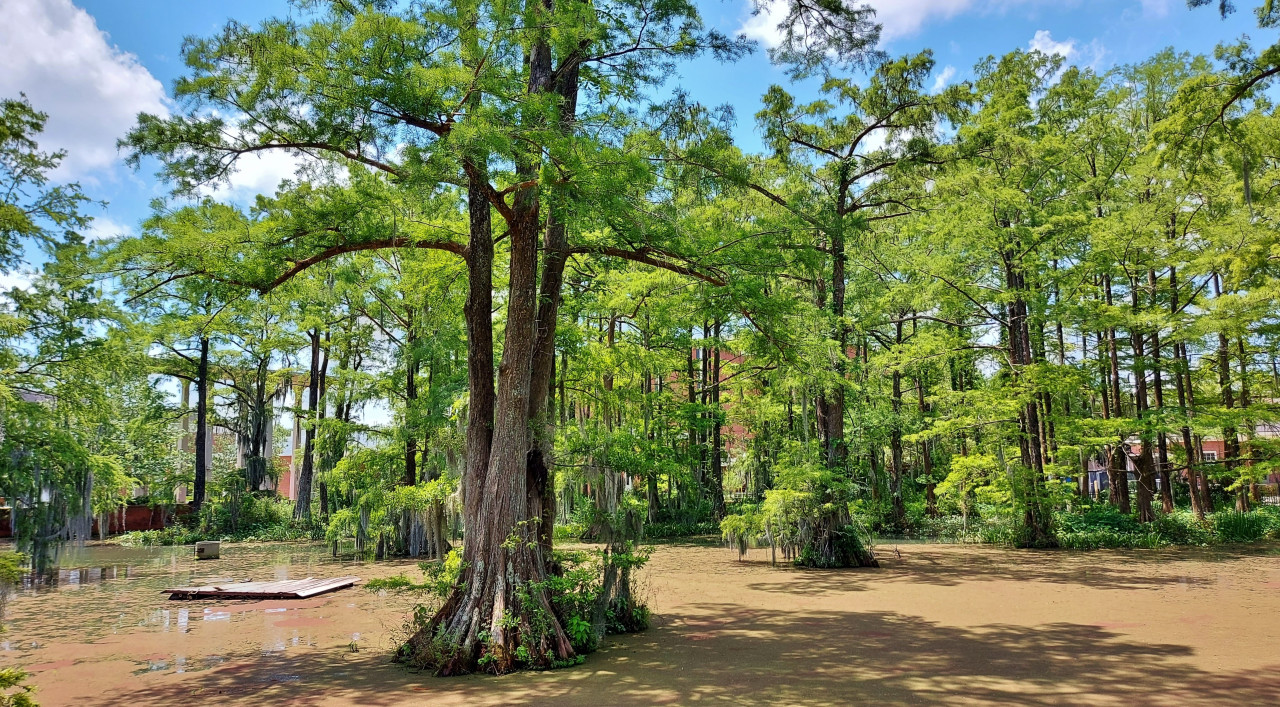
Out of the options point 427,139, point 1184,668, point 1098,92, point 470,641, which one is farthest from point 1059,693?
point 1098,92

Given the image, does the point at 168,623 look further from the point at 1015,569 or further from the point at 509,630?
the point at 1015,569

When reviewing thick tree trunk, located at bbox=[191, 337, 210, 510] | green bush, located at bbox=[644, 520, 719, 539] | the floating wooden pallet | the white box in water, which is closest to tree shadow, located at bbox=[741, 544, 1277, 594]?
green bush, located at bbox=[644, 520, 719, 539]

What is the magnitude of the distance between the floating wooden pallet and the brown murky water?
393 millimetres

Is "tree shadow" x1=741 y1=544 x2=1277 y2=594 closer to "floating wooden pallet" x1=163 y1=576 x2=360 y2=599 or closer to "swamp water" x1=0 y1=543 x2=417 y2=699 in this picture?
"swamp water" x1=0 y1=543 x2=417 y2=699

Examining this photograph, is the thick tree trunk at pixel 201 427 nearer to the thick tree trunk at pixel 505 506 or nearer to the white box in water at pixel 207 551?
the white box in water at pixel 207 551

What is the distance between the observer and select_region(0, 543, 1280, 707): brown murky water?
6012 millimetres

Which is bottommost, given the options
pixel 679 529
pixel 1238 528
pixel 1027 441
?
pixel 679 529

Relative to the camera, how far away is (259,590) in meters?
12.1

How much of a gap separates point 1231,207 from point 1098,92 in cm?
558

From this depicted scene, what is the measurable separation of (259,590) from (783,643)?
343 inches

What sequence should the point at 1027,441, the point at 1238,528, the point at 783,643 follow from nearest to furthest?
the point at 783,643 → the point at 1238,528 → the point at 1027,441

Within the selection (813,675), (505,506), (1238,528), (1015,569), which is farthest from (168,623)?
(1238,528)

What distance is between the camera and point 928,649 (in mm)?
7395

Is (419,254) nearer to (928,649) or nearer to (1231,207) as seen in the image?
(928,649)
